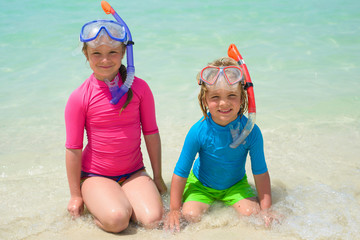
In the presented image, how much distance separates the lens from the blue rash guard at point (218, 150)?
2.81 metres

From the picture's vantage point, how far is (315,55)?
7.36 metres

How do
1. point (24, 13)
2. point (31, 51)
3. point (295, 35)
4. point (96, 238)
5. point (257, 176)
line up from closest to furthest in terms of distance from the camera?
point (96, 238)
point (257, 176)
point (31, 51)
point (295, 35)
point (24, 13)

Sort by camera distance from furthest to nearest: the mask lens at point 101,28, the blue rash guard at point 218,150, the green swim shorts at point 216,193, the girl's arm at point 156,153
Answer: the girl's arm at point 156,153 → the green swim shorts at point 216,193 → the blue rash guard at point 218,150 → the mask lens at point 101,28

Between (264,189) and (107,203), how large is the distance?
1.13 metres

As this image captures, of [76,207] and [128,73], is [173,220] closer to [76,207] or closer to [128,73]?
[76,207]

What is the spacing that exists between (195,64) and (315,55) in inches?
88.6

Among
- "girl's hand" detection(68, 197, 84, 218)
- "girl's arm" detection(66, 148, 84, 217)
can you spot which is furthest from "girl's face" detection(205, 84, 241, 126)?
"girl's hand" detection(68, 197, 84, 218)

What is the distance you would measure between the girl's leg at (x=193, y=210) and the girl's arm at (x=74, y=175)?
2.49 feet

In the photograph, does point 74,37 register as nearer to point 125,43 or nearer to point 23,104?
point 23,104

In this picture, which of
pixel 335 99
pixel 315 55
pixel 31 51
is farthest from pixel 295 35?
pixel 31 51

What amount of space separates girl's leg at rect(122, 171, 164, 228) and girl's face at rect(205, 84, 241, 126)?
0.76 metres

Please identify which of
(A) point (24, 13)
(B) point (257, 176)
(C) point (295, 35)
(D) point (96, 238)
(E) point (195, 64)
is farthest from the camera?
(A) point (24, 13)

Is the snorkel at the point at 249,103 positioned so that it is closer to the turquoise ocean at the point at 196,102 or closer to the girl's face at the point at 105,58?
the turquoise ocean at the point at 196,102

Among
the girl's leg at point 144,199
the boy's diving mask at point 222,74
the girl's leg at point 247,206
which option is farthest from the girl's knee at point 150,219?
the boy's diving mask at point 222,74
